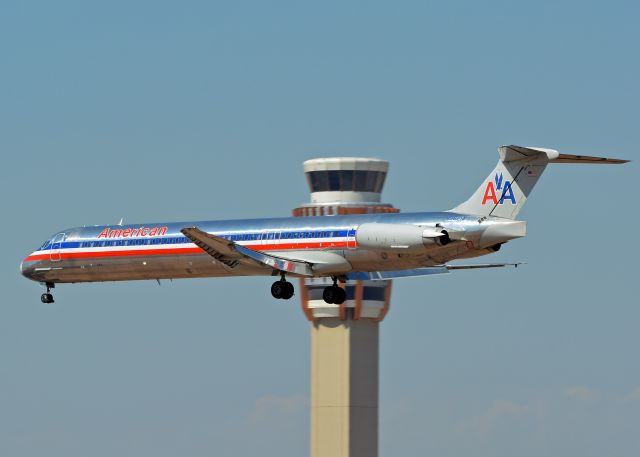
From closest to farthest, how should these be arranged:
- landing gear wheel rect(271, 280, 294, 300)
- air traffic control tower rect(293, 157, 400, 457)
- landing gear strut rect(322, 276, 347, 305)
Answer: landing gear wheel rect(271, 280, 294, 300) < landing gear strut rect(322, 276, 347, 305) < air traffic control tower rect(293, 157, 400, 457)

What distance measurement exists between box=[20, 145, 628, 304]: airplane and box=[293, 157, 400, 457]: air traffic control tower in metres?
51.1

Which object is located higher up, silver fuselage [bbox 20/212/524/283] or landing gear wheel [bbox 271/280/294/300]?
silver fuselage [bbox 20/212/524/283]

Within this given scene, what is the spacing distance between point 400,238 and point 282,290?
6.73 m

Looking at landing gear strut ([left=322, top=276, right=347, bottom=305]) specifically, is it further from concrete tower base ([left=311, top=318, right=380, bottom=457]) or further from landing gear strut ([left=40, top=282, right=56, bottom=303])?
concrete tower base ([left=311, top=318, right=380, bottom=457])

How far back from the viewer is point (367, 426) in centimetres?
12094

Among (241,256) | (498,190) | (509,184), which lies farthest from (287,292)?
(509,184)

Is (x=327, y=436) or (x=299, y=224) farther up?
(x=299, y=224)

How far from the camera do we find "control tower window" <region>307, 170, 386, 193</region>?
122m

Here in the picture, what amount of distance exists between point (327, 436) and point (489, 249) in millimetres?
65030

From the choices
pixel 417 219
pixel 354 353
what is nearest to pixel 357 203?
pixel 354 353

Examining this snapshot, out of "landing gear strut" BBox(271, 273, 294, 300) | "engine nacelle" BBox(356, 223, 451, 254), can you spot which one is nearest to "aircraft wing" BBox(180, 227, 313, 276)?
"landing gear strut" BBox(271, 273, 294, 300)

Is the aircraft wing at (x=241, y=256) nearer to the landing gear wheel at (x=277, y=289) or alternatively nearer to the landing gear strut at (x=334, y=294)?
the landing gear wheel at (x=277, y=289)

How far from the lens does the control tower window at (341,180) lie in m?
122

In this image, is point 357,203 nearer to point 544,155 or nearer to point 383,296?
point 383,296
